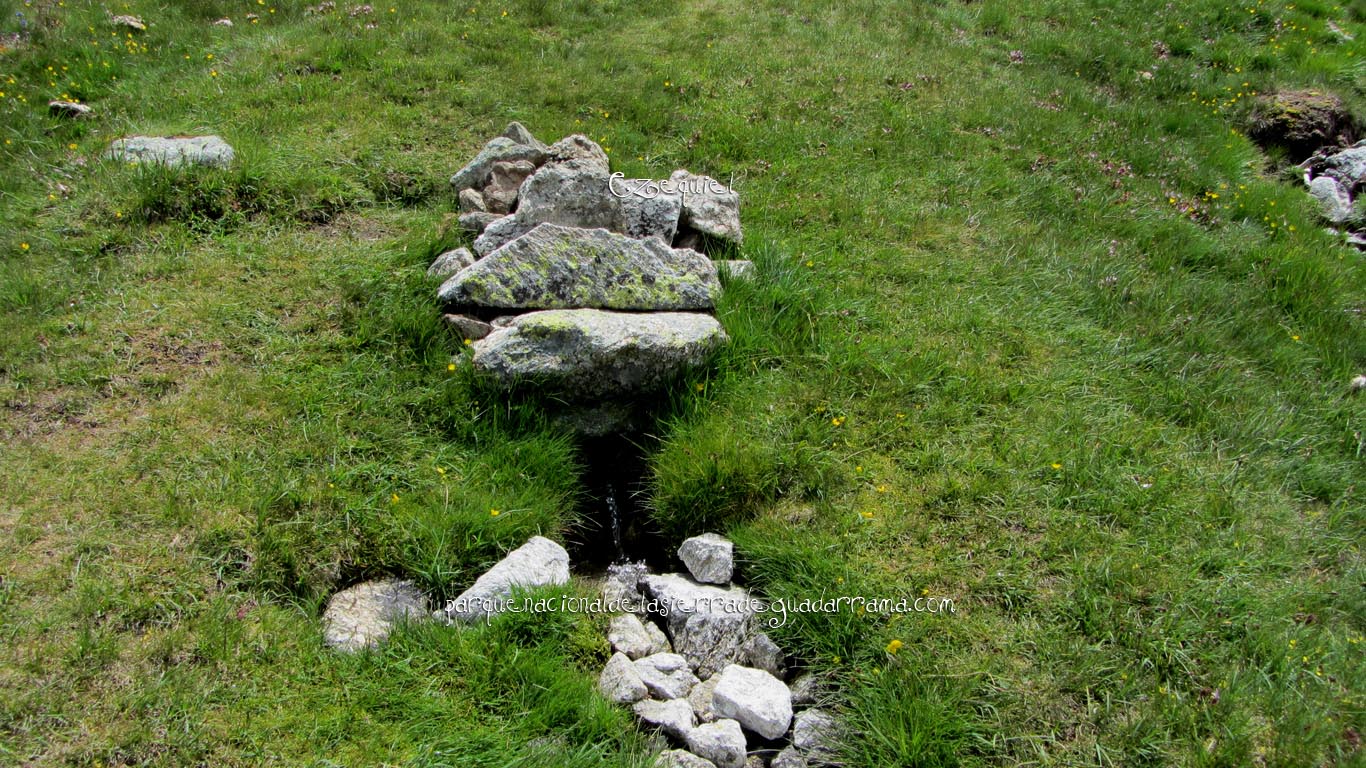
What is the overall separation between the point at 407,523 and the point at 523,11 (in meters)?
9.75

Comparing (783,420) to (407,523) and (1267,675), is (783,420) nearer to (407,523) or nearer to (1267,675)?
(407,523)

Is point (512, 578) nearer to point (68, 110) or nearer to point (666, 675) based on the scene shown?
point (666, 675)

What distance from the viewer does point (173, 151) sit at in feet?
27.3

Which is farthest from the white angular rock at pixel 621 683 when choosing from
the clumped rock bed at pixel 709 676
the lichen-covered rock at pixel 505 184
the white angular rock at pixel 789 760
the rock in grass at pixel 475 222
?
the lichen-covered rock at pixel 505 184

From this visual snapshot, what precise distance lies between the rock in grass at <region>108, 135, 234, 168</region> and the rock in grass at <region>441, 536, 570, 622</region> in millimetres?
5526

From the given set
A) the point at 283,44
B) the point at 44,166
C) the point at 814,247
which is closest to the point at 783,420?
the point at 814,247

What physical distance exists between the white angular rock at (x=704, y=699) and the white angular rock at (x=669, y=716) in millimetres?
67

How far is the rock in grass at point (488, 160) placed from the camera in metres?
8.66

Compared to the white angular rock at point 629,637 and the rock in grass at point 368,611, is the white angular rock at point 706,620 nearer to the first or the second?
the white angular rock at point 629,637

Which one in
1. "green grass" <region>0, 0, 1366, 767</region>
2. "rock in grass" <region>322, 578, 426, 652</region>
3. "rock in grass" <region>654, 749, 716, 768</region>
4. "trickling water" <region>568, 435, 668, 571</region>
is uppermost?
"green grass" <region>0, 0, 1366, 767</region>

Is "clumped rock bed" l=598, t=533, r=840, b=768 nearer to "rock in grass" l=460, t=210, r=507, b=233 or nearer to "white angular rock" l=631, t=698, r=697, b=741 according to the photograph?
"white angular rock" l=631, t=698, r=697, b=741

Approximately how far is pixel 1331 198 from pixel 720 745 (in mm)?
→ 10709

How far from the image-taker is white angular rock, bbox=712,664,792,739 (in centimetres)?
486

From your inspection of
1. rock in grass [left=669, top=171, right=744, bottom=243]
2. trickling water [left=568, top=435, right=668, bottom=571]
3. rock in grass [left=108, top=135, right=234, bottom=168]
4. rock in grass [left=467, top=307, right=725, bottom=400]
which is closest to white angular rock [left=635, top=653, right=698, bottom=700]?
trickling water [left=568, top=435, right=668, bottom=571]
